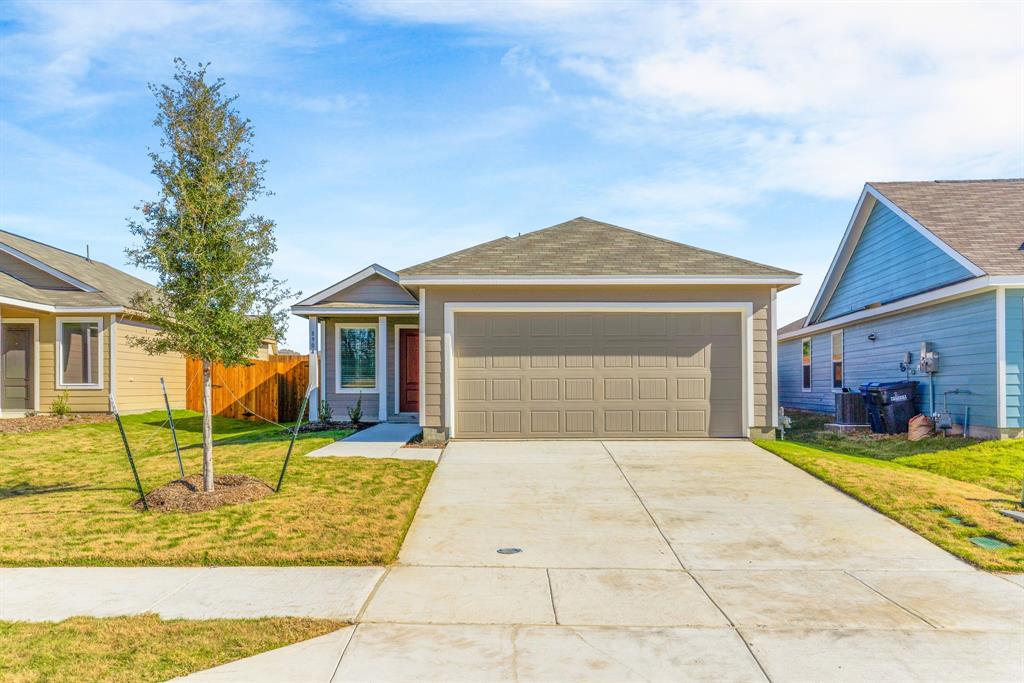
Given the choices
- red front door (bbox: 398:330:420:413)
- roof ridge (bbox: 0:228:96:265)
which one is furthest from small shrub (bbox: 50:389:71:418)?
red front door (bbox: 398:330:420:413)

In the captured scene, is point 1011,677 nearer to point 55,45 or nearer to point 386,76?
point 386,76

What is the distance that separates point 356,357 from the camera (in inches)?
686

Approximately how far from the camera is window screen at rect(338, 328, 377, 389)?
17.3 metres

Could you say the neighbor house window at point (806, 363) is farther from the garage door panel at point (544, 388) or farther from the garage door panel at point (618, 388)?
the garage door panel at point (544, 388)

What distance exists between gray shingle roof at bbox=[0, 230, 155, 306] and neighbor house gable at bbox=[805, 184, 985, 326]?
17.6 metres

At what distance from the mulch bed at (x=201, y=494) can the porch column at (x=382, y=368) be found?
7.96m

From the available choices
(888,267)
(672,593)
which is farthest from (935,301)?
(672,593)

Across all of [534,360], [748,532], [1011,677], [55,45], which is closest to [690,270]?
[534,360]

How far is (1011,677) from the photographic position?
13.5 feet

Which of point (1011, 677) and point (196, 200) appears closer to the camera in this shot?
point (1011, 677)

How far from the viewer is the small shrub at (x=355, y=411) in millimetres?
16719

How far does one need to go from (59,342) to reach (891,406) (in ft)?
65.5

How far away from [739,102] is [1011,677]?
1128 cm

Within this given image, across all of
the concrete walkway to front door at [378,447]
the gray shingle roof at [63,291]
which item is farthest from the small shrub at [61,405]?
the concrete walkway to front door at [378,447]
